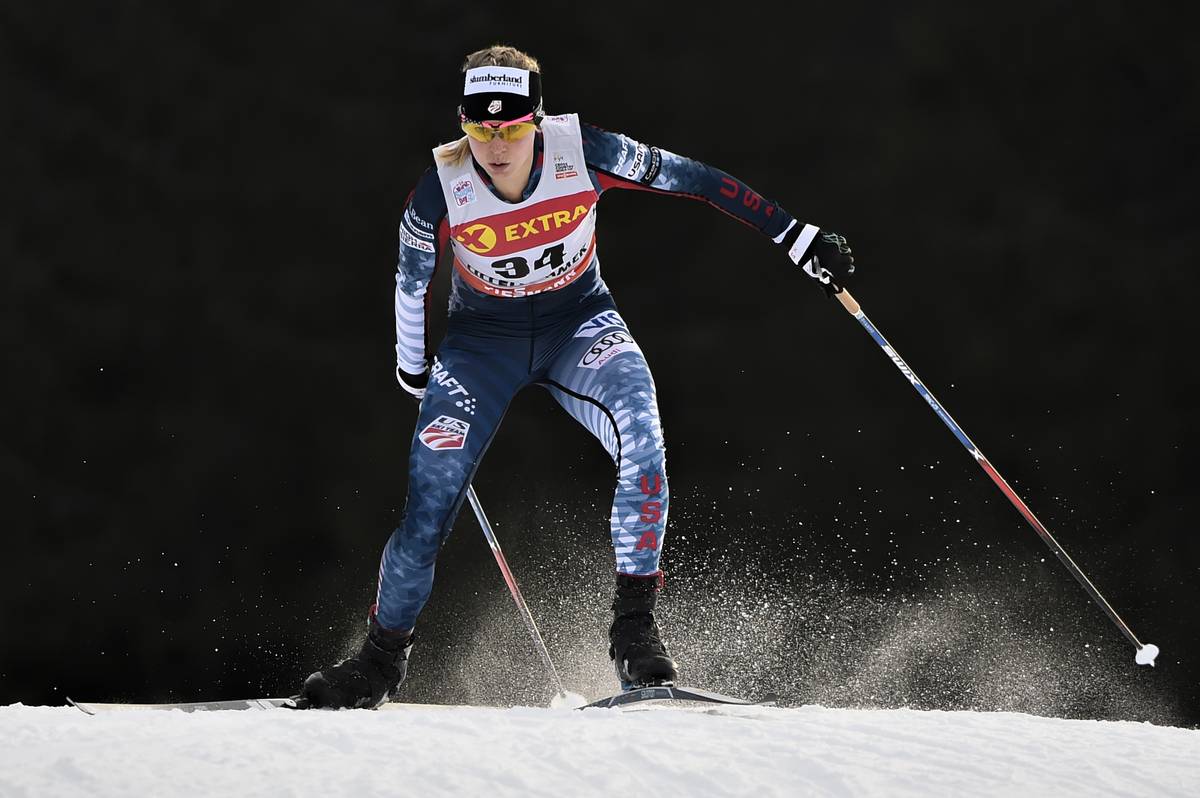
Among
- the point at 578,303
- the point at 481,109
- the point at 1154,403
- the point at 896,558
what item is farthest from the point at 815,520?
the point at 481,109

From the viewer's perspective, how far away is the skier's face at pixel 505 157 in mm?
2834

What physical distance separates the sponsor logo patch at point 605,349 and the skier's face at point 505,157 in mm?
390

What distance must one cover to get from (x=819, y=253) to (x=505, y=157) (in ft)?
2.55

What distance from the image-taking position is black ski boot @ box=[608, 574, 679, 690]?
2.68 m

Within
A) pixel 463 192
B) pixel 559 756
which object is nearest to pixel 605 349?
pixel 463 192

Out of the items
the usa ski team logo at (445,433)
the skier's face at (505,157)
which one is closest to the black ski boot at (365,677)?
the usa ski team logo at (445,433)

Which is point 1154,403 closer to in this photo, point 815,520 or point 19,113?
point 815,520

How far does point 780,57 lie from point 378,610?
280 centimetres

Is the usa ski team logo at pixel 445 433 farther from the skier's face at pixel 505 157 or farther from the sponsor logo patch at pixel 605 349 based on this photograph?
the skier's face at pixel 505 157

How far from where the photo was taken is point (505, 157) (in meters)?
2.84

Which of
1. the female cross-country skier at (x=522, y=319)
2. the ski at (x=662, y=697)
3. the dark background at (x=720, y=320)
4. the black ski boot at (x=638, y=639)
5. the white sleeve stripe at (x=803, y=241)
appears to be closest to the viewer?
the ski at (x=662, y=697)

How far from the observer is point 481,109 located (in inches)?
110

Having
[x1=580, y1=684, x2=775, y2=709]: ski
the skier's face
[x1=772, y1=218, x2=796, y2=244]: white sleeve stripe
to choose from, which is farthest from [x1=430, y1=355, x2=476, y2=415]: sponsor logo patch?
[x1=772, y1=218, x2=796, y2=244]: white sleeve stripe

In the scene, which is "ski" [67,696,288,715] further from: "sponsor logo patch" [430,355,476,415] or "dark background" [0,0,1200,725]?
"dark background" [0,0,1200,725]
